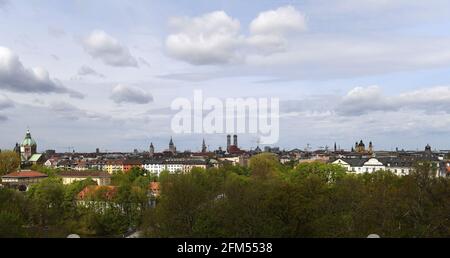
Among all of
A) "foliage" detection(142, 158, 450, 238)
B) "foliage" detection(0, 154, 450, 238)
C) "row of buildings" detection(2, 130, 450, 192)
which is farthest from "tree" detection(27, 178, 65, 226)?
"row of buildings" detection(2, 130, 450, 192)

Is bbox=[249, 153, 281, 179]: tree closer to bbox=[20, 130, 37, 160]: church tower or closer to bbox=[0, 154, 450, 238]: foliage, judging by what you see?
bbox=[0, 154, 450, 238]: foliage

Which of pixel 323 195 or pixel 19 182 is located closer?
pixel 323 195

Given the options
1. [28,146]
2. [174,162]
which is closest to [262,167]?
[174,162]

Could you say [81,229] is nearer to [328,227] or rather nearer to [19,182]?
[328,227]

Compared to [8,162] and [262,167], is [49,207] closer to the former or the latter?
[262,167]

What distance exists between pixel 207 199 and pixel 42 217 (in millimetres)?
12636

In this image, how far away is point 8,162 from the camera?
64.1m

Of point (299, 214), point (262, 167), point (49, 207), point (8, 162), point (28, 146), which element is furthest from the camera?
point (28, 146)

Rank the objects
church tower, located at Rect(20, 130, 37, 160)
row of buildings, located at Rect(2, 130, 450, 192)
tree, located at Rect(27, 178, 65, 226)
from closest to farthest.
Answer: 1. tree, located at Rect(27, 178, 65, 226)
2. row of buildings, located at Rect(2, 130, 450, 192)
3. church tower, located at Rect(20, 130, 37, 160)

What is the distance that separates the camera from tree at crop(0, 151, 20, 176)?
207ft

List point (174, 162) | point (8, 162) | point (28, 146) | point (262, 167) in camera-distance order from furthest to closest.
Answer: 1. point (28, 146)
2. point (174, 162)
3. point (8, 162)
4. point (262, 167)
